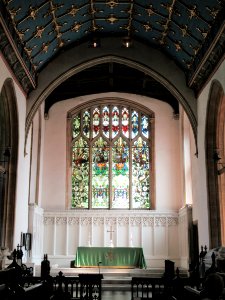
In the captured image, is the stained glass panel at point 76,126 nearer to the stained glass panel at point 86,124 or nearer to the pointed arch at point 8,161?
the stained glass panel at point 86,124

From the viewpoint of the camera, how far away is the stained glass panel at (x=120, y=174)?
17141mm

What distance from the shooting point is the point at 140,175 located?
57.1ft

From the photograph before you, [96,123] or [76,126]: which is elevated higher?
[96,123]

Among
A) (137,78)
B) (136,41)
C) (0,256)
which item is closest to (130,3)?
(136,41)

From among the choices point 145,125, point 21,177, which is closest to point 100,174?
point 145,125

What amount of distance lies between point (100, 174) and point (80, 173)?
0.74 meters

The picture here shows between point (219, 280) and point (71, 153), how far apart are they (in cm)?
1455

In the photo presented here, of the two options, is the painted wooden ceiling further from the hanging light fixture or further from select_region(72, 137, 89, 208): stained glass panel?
select_region(72, 137, 89, 208): stained glass panel

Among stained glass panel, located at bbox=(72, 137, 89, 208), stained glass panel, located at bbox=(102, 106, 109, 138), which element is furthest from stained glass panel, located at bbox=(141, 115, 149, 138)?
stained glass panel, located at bbox=(72, 137, 89, 208)

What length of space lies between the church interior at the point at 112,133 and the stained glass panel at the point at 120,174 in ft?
0.13

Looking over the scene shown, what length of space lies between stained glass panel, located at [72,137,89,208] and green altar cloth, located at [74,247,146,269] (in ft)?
7.35

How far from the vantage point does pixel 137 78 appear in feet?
54.3

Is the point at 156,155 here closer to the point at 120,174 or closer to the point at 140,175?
the point at 140,175

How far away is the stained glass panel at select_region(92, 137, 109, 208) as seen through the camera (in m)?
17.2
